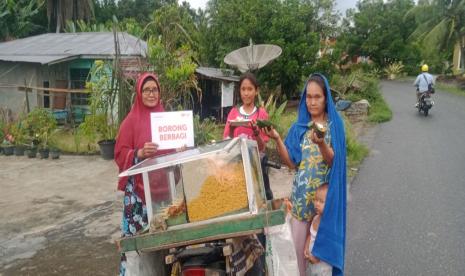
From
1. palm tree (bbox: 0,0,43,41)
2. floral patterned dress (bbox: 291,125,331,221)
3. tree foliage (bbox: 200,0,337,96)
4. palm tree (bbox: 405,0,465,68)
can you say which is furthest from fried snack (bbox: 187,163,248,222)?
palm tree (bbox: 405,0,465,68)

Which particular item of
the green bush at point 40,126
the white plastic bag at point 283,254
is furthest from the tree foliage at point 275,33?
the white plastic bag at point 283,254

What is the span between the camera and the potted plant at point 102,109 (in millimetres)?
9938

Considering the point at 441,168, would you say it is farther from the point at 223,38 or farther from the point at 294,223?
the point at 223,38

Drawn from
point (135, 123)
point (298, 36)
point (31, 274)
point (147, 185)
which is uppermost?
point (298, 36)

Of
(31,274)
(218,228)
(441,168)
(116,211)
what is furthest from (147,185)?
(441,168)

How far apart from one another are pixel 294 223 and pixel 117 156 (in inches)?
53.4

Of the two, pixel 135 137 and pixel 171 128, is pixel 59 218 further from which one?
pixel 171 128

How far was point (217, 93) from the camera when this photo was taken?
57.8 feet

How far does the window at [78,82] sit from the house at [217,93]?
A: 397 centimetres

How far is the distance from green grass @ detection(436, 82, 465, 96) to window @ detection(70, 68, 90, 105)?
1846cm

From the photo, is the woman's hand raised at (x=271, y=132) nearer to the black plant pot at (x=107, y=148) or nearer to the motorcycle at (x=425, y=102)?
the black plant pot at (x=107, y=148)

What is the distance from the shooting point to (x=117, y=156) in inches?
129

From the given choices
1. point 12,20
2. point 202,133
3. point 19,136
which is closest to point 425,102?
point 202,133

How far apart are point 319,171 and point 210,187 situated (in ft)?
2.58
